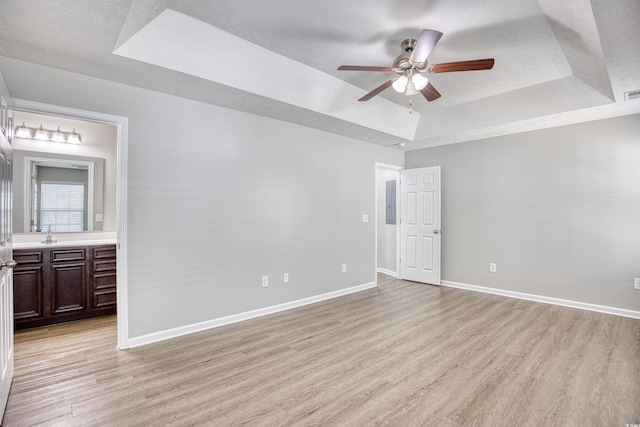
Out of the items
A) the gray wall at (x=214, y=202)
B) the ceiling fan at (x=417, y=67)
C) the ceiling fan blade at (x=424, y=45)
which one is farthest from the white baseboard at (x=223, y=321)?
the ceiling fan blade at (x=424, y=45)

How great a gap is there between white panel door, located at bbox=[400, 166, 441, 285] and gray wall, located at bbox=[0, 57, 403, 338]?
145cm

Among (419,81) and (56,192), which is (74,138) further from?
(419,81)

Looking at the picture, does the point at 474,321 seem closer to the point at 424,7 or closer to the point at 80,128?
the point at 424,7

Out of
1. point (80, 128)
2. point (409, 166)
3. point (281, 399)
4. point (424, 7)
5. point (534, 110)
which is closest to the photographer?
point (281, 399)

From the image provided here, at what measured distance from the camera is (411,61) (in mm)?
2387

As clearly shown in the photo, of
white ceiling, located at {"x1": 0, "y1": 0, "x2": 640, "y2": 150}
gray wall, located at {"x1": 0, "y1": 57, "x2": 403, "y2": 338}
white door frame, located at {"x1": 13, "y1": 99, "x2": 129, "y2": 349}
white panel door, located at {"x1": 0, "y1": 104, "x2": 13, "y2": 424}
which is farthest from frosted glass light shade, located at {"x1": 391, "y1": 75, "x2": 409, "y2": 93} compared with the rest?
white panel door, located at {"x1": 0, "y1": 104, "x2": 13, "y2": 424}

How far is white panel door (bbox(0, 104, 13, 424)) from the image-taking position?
1.83m

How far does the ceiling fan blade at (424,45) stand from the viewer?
77.9 inches

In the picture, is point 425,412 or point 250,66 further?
point 250,66

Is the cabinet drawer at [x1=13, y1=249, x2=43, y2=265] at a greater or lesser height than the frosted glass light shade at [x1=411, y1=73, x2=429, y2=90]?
lesser

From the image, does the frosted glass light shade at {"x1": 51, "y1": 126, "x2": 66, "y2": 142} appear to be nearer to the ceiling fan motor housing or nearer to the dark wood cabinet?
the dark wood cabinet

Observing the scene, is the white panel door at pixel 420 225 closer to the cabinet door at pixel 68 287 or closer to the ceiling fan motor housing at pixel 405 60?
the ceiling fan motor housing at pixel 405 60

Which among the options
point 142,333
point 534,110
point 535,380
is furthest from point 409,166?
point 142,333

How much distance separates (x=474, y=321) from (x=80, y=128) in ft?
18.1
